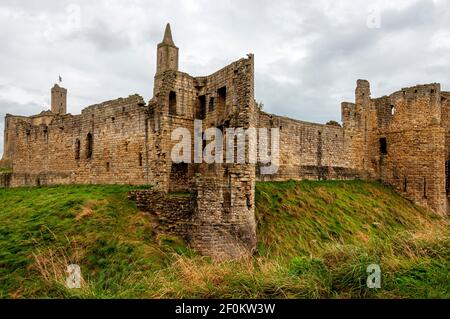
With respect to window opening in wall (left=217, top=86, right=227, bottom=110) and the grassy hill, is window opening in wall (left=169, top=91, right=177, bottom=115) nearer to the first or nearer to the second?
window opening in wall (left=217, top=86, right=227, bottom=110)

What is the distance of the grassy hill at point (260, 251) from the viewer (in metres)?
5.38

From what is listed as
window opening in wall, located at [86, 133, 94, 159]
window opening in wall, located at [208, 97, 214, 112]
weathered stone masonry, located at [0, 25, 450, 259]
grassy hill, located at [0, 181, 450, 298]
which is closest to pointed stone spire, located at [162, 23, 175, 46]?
weathered stone masonry, located at [0, 25, 450, 259]

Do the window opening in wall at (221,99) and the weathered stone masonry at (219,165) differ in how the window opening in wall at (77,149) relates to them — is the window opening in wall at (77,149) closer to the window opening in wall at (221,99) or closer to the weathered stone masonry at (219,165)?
the weathered stone masonry at (219,165)

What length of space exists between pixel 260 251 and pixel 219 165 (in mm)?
3583

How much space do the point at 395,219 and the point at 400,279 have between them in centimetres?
1812

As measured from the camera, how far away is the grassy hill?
5.38m

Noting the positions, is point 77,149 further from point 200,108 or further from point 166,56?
point 166,56

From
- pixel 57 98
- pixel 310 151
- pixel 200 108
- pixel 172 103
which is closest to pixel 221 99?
pixel 200 108

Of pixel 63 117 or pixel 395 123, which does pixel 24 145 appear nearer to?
pixel 63 117

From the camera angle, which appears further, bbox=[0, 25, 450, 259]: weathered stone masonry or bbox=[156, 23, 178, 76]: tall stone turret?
bbox=[156, 23, 178, 76]: tall stone turret

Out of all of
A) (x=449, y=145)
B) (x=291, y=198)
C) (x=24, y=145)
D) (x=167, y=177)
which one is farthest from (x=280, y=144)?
(x=24, y=145)

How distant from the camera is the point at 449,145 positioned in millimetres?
25703

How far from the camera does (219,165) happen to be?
13.3m

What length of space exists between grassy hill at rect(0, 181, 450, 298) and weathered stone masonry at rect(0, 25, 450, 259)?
3.73 ft
